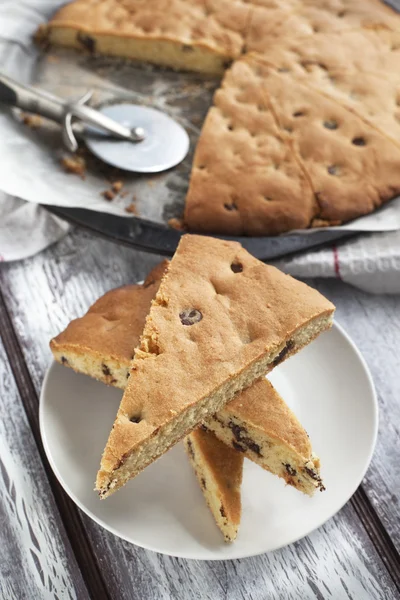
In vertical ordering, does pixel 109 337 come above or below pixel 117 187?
above

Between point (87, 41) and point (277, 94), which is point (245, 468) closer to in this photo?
point (277, 94)

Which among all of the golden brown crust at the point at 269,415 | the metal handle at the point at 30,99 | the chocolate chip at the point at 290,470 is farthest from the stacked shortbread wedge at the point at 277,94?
the chocolate chip at the point at 290,470

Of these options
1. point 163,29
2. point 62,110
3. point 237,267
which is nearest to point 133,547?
point 237,267

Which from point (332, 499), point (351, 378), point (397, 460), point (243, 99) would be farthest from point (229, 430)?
point (243, 99)

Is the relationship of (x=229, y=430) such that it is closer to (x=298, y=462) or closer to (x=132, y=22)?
(x=298, y=462)

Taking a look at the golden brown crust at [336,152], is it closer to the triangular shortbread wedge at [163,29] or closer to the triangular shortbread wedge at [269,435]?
the triangular shortbread wedge at [163,29]

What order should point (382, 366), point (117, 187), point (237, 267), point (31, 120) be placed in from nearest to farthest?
1. point (237, 267)
2. point (382, 366)
3. point (117, 187)
4. point (31, 120)

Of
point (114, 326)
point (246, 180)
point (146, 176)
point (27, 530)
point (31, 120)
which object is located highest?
point (246, 180)
